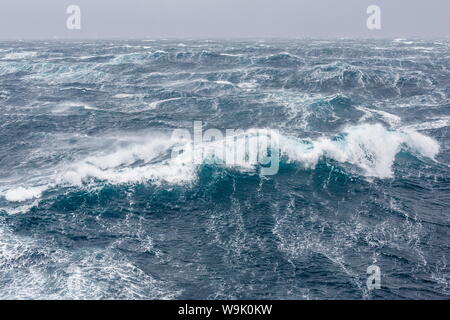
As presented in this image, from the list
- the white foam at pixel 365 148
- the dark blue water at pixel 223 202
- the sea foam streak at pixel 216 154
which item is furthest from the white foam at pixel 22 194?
the white foam at pixel 365 148

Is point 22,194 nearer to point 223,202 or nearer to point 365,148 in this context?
point 223,202

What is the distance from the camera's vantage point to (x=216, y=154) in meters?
49.4

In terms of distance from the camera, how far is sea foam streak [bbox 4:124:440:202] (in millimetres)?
43688

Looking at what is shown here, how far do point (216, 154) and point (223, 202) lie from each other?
10.6 m

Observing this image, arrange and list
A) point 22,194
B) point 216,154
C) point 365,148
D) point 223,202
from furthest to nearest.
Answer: point 365,148 < point 216,154 < point 223,202 < point 22,194

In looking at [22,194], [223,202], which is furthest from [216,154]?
[22,194]

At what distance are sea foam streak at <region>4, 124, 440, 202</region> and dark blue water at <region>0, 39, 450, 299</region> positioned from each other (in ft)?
0.82

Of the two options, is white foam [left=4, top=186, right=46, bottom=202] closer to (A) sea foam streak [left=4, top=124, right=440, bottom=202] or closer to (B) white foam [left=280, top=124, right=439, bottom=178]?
(A) sea foam streak [left=4, top=124, right=440, bottom=202]

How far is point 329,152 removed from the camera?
168ft

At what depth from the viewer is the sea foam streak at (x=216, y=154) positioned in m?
43.7

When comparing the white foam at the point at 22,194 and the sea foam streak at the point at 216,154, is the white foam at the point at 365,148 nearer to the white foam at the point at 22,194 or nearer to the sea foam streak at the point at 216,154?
the sea foam streak at the point at 216,154

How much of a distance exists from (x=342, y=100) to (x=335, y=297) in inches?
2214

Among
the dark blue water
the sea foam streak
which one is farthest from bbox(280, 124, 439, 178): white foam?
the dark blue water
